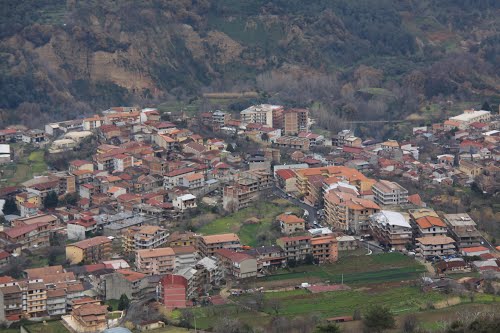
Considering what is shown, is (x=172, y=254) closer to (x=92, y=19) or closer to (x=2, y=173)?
(x=2, y=173)

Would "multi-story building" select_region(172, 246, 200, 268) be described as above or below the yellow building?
above

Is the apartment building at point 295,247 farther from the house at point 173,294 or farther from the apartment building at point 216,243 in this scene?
the house at point 173,294

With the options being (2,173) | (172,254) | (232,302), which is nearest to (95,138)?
(2,173)

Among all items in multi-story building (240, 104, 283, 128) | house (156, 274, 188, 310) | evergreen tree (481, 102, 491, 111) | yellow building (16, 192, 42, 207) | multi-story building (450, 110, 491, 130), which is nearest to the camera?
house (156, 274, 188, 310)

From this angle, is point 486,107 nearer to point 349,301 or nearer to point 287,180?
point 287,180

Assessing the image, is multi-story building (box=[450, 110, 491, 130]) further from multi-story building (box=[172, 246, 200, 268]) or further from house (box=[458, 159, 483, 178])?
multi-story building (box=[172, 246, 200, 268])

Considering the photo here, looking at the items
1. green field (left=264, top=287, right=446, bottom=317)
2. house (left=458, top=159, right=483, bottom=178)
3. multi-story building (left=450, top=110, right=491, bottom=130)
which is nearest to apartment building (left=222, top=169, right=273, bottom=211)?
house (left=458, top=159, right=483, bottom=178)

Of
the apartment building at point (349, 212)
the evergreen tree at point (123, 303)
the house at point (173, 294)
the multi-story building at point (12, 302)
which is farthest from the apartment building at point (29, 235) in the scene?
the apartment building at point (349, 212)
